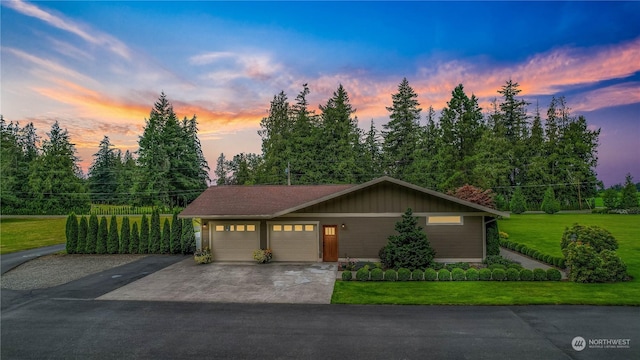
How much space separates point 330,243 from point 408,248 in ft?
15.4

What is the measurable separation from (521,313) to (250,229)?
13571 millimetres

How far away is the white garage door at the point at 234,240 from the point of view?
18641 millimetres

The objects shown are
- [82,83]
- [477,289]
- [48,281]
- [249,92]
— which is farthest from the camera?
[249,92]

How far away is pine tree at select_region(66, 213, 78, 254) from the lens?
21675 millimetres

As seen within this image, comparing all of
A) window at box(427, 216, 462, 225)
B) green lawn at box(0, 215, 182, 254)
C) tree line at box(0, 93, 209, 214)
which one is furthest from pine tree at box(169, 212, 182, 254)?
tree line at box(0, 93, 209, 214)

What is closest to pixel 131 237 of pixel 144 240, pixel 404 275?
pixel 144 240

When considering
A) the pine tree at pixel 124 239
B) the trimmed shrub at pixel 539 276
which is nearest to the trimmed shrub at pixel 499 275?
the trimmed shrub at pixel 539 276

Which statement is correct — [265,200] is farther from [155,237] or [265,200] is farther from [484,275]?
[484,275]

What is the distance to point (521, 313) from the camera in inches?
397

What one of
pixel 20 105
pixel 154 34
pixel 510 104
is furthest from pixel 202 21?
pixel 510 104

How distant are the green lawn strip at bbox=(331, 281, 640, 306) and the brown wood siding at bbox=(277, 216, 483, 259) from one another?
347 centimetres

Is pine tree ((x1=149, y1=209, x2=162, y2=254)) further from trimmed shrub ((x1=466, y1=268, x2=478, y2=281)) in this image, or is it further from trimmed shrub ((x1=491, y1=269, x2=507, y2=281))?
trimmed shrub ((x1=491, y1=269, x2=507, y2=281))

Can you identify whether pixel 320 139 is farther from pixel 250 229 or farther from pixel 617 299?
pixel 617 299

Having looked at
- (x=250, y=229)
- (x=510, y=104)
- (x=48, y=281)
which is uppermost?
(x=510, y=104)
